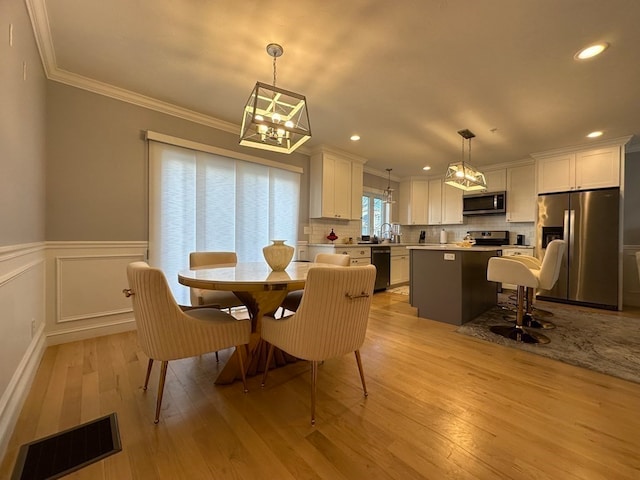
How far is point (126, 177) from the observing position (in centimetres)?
280

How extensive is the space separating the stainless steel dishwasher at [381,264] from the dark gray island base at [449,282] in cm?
127

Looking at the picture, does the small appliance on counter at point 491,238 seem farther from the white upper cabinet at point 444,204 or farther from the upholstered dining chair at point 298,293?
the upholstered dining chair at point 298,293

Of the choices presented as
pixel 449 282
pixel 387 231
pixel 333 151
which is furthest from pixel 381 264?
pixel 333 151

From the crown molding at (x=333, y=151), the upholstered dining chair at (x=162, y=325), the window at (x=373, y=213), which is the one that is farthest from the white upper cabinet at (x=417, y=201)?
the upholstered dining chair at (x=162, y=325)

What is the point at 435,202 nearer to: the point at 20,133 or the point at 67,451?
the point at 20,133

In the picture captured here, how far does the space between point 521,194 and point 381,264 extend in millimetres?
2874

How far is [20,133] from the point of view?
66.4 inches

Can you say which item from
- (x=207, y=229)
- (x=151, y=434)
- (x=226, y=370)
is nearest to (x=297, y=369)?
(x=226, y=370)

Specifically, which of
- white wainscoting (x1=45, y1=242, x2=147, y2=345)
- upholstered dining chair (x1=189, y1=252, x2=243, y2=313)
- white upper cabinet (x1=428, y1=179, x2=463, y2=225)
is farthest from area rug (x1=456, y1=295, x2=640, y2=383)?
white wainscoting (x1=45, y1=242, x2=147, y2=345)

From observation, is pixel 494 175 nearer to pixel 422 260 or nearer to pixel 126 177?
pixel 422 260

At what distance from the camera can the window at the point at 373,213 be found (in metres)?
5.76

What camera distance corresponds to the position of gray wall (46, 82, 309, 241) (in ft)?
8.05

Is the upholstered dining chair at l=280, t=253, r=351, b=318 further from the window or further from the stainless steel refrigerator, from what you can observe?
the stainless steel refrigerator

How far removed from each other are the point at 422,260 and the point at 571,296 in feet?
8.91
